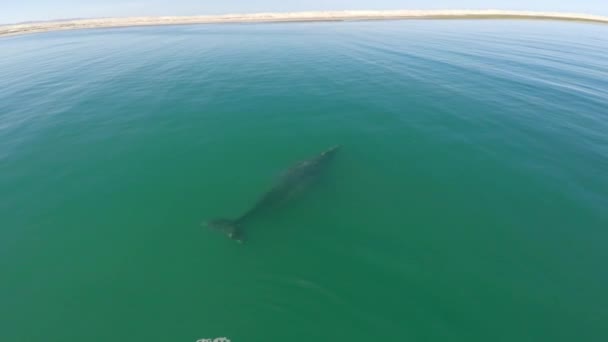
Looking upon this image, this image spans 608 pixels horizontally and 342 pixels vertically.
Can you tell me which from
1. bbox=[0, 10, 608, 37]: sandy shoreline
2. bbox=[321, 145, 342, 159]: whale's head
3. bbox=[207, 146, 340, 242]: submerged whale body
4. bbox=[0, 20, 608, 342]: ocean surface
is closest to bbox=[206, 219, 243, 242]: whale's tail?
bbox=[207, 146, 340, 242]: submerged whale body

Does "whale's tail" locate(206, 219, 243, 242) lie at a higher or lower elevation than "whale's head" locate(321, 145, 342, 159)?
lower

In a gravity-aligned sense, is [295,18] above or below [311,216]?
above

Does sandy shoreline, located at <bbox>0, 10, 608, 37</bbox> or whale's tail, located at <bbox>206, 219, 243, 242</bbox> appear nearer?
whale's tail, located at <bbox>206, 219, 243, 242</bbox>

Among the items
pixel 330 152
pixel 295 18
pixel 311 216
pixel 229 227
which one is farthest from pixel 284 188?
pixel 295 18

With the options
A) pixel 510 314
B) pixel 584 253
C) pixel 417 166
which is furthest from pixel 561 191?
pixel 510 314

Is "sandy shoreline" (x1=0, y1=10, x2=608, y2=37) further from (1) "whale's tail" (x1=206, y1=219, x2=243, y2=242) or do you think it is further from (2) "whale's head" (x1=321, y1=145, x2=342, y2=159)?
(1) "whale's tail" (x1=206, y1=219, x2=243, y2=242)

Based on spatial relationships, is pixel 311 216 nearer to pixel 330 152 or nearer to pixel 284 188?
pixel 284 188
